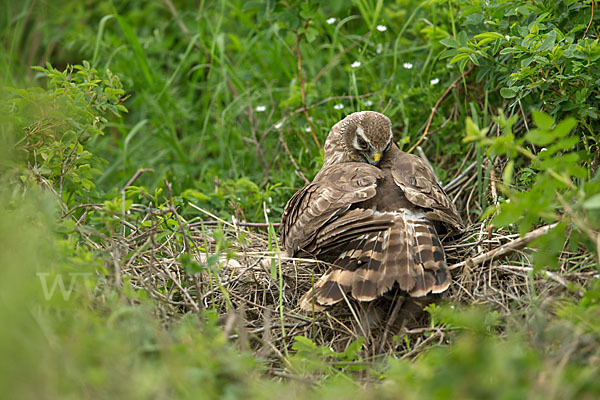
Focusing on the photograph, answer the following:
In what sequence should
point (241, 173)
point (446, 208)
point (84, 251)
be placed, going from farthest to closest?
point (241, 173)
point (446, 208)
point (84, 251)

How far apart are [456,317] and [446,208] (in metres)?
1.69

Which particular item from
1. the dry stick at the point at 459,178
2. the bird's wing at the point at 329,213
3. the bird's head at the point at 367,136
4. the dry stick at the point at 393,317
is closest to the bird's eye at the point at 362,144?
the bird's head at the point at 367,136

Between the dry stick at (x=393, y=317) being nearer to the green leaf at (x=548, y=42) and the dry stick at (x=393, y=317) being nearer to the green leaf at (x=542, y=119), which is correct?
the green leaf at (x=542, y=119)

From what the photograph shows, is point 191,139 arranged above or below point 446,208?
below

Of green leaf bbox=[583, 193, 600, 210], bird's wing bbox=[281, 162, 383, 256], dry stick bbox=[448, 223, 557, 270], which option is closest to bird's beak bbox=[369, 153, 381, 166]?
bird's wing bbox=[281, 162, 383, 256]

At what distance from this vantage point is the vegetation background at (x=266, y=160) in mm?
2119

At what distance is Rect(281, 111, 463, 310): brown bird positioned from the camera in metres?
3.26

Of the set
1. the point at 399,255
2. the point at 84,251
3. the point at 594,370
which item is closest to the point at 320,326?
the point at 399,255

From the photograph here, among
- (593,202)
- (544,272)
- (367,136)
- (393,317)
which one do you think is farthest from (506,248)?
(367,136)

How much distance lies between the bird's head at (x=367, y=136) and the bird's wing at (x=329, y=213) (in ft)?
1.50

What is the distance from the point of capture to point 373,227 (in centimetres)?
350

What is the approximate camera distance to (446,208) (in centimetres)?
385

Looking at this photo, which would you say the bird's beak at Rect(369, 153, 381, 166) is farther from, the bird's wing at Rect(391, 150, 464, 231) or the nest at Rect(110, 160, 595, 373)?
the nest at Rect(110, 160, 595, 373)

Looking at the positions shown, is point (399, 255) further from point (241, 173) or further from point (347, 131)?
point (241, 173)
